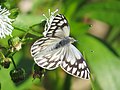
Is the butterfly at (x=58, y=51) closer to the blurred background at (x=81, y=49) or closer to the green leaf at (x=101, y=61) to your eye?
the blurred background at (x=81, y=49)

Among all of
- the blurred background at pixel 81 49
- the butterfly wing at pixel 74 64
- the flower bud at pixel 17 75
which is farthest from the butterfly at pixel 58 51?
the blurred background at pixel 81 49

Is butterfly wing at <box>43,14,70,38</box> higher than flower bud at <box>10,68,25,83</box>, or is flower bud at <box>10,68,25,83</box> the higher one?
butterfly wing at <box>43,14,70,38</box>

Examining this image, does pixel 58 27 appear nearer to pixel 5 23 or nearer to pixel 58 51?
pixel 58 51

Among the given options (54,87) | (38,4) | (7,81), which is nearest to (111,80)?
(54,87)

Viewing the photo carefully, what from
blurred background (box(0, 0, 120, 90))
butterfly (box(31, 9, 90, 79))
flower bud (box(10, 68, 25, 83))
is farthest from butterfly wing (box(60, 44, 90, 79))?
blurred background (box(0, 0, 120, 90))

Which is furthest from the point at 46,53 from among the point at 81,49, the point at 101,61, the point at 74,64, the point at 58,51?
the point at 101,61

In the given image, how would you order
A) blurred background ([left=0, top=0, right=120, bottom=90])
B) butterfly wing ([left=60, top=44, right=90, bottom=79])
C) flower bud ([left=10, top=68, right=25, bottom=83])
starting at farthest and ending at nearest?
blurred background ([left=0, top=0, right=120, bottom=90]), flower bud ([left=10, top=68, right=25, bottom=83]), butterfly wing ([left=60, top=44, right=90, bottom=79])

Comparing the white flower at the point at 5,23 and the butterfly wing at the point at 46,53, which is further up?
the white flower at the point at 5,23

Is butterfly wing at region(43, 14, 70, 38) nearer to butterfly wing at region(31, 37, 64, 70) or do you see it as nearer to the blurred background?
butterfly wing at region(31, 37, 64, 70)
